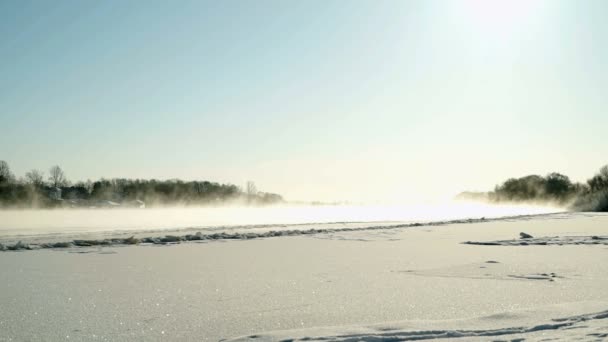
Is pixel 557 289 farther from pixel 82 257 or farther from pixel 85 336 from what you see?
pixel 82 257

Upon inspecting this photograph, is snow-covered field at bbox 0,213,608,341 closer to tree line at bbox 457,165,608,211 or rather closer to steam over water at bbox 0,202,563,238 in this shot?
steam over water at bbox 0,202,563,238

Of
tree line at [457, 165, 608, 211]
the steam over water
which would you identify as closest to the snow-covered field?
Result: the steam over water

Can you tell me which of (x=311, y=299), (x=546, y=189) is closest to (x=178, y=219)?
(x=311, y=299)

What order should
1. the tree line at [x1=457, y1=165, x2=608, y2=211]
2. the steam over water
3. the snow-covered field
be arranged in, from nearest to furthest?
the snow-covered field → the steam over water → the tree line at [x1=457, y1=165, x2=608, y2=211]

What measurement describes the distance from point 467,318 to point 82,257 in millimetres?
Answer: 6150

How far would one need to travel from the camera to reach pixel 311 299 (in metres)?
3.66

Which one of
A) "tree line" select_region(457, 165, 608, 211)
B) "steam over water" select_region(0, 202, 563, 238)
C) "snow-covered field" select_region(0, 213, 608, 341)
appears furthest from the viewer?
"tree line" select_region(457, 165, 608, 211)

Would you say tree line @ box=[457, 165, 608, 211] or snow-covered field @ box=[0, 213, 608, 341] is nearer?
snow-covered field @ box=[0, 213, 608, 341]

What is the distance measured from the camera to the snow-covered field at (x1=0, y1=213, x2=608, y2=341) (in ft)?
8.69

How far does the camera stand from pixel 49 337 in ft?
8.55

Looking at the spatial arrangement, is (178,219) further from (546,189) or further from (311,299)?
(546,189)

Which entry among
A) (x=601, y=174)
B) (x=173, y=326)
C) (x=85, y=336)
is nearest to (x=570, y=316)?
(x=173, y=326)

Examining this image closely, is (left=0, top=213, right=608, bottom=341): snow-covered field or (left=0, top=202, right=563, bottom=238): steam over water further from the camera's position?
(left=0, top=202, right=563, bottom=238): steam over water

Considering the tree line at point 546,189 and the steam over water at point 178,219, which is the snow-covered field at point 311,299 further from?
the tree line at point 546,189
